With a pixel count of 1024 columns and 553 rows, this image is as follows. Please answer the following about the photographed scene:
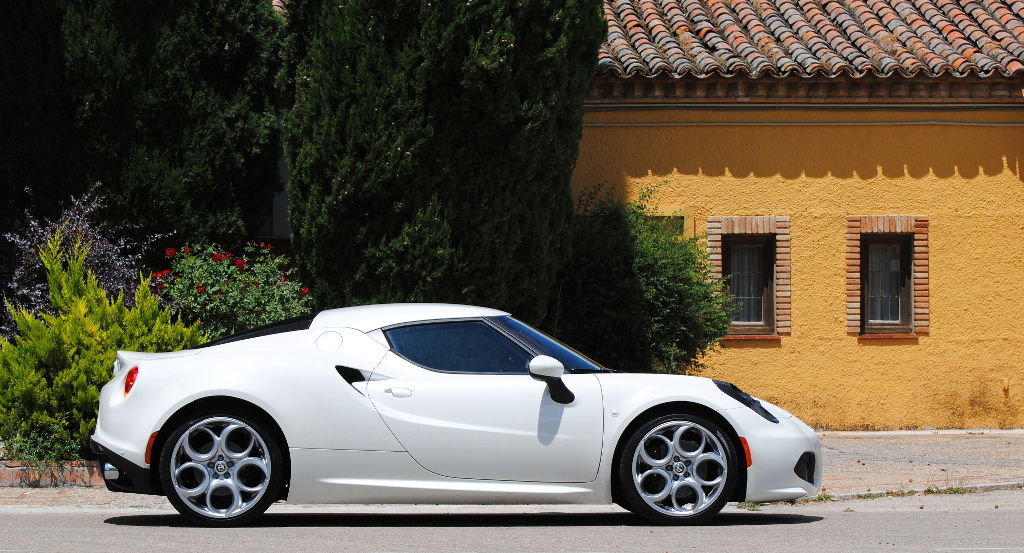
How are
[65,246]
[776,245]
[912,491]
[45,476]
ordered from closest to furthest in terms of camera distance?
[45,476], [912,491], [65,246], [776,245]

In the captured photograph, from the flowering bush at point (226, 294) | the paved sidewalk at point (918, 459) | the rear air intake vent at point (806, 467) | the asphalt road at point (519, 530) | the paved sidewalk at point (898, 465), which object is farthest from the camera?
the flowering bush at point (226, 294)

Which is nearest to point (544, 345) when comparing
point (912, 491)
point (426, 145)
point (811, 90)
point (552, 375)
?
point (552, 375)

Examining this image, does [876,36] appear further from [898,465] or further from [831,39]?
[898,465]

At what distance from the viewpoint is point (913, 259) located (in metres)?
16.9

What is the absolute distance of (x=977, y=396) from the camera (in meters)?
16.8

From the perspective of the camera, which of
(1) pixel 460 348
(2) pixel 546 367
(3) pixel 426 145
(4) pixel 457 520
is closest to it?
(2) pixel 546 367

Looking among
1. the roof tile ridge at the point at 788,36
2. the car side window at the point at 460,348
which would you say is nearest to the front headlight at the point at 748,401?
the car side window at the point at 460,348

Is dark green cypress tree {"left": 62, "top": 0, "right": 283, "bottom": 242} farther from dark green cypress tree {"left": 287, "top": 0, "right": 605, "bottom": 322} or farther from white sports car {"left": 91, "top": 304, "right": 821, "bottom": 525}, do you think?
white sports car {"left": 91, "top": 304, "right": 821, "bottom": 525}

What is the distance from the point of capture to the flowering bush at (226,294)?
42.5 ft

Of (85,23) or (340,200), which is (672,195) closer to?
(340,200)

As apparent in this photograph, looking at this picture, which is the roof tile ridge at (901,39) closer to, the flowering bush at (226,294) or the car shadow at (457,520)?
the flowering bush at (226,294)

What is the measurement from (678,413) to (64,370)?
4637mm

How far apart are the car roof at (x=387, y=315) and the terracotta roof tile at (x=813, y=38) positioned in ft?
26.4

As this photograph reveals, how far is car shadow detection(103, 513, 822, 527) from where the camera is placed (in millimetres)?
8438
